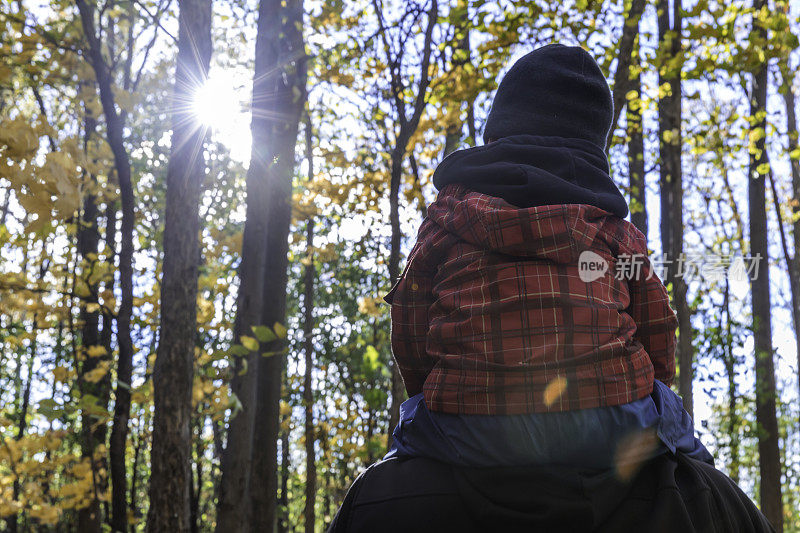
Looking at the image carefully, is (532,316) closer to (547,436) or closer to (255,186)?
(547,436)

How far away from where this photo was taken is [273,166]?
15.2 ft

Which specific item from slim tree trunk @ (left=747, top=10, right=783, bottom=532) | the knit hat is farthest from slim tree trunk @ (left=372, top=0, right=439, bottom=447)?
slim tree trunk @ (left=747, top=10, right=783, bottom=532)

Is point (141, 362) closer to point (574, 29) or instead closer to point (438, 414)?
point (574, 29)

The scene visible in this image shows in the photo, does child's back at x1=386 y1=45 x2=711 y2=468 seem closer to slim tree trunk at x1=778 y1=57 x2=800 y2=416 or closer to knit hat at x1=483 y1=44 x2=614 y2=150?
knit hat at x1=483 y1=44 x2=614 y2=150

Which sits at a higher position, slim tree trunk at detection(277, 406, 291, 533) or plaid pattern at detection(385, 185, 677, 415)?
plaid pattern at detection(385, 185, 677, 415)

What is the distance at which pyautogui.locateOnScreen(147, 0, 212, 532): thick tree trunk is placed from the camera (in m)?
2.78

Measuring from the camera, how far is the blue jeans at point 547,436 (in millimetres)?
1236

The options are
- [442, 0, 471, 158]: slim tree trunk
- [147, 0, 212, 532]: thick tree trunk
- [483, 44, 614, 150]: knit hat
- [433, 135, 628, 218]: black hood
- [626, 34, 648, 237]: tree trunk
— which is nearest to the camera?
[433, 135, 628, 218]: black hood

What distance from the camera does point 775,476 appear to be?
6867mm

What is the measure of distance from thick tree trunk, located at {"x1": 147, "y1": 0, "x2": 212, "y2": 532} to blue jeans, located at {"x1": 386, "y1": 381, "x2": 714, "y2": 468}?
1.85 meters

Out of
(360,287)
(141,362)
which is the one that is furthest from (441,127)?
(141,362)

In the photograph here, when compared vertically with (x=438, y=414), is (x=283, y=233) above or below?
above

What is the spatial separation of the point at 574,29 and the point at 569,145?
3085 mm

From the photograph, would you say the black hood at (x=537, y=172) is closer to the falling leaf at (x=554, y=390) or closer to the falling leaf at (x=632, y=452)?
the falling leaf at (x=554, y=390)
